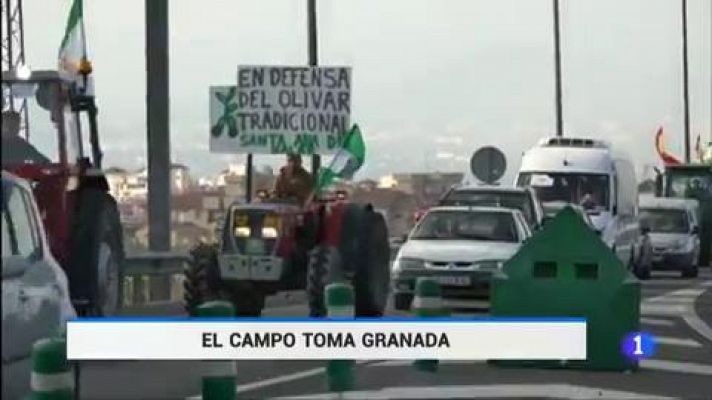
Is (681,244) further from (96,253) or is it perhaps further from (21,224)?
Result: (21,224)

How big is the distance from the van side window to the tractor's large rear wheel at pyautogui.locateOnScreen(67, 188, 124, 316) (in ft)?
15.9

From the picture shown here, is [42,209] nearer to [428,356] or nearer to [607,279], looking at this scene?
[607,279]

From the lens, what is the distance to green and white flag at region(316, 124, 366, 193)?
18.8 metres

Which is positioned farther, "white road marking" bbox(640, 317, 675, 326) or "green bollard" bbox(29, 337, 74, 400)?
"white road marking" bbox(640, 317, 675, 326)

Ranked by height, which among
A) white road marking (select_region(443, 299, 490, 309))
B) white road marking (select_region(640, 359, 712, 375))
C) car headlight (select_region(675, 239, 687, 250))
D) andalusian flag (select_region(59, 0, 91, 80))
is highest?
andalusian flag (select_region(59, 0, 91, 80))

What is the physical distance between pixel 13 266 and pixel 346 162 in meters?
12.7

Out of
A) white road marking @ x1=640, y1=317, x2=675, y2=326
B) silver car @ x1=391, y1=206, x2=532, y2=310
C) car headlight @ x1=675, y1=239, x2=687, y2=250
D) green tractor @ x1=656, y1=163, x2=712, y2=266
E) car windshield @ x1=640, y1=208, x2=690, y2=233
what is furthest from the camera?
green tractor @ x1=656, y1=163, x2=712, y2=266

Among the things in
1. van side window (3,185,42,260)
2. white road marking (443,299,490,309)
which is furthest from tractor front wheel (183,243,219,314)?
van side window (3,185,42,260)

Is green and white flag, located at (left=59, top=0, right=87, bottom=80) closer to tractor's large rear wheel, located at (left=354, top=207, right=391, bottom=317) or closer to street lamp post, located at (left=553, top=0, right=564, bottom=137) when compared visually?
tractor's large rear wheel, located at (left=354, top=207, right=391, bottom=317)

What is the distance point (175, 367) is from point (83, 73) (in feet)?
11.6

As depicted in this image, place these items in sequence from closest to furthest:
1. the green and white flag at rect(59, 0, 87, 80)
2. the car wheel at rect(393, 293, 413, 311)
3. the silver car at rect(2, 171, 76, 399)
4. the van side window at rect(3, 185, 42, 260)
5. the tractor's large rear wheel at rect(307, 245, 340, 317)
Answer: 1. the silver car at rect(2, 171, 76, 399)
2. the van side window at rect(3, 185, 42, 260)
3. the green and white flag at rect(59, 0, 87, 80)
4. the tractor's large rear wheel at rect(307, 245, 340, 317)
5. the car wheel at rect(393, 293, 413, 311)

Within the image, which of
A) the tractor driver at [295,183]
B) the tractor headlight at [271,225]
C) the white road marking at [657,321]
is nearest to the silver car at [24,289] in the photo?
the tractor headlight at [271,225]

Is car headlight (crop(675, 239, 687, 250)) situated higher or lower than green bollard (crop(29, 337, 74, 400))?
lower

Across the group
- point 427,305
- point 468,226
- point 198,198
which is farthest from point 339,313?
point 198,198
